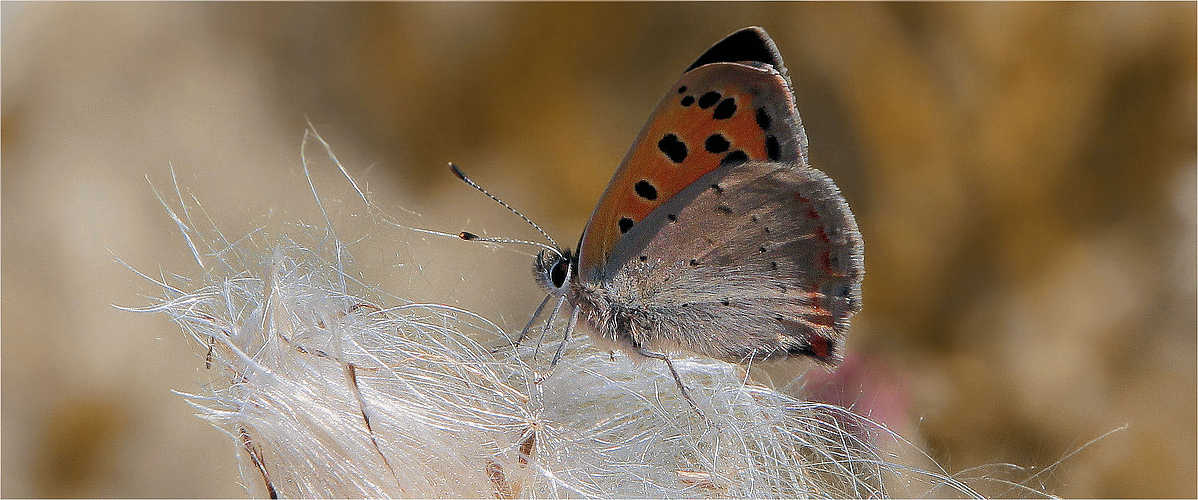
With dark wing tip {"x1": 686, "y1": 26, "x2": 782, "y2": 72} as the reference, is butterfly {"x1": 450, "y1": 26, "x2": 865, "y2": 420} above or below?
below

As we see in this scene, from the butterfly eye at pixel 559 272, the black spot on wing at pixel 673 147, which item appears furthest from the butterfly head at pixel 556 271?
the black spot on wing at pixel 673 147

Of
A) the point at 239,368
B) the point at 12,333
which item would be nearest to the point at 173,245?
the point at 12,333

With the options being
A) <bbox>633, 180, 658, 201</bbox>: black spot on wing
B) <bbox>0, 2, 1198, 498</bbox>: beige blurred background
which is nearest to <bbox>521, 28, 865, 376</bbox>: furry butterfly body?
<bbox>633, 180, 658, 201</bbox>: black spot on wing

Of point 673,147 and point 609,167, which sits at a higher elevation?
point 673,147

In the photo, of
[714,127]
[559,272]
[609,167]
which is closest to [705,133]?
[714,127]

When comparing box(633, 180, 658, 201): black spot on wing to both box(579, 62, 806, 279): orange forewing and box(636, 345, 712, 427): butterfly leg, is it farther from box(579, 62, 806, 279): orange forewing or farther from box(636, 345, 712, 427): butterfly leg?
box(636, 345, 712, 427): butterfly leg

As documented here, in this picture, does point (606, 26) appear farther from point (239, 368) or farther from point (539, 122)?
point (239, 368)

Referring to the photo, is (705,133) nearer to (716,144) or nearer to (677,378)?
(716,144)
